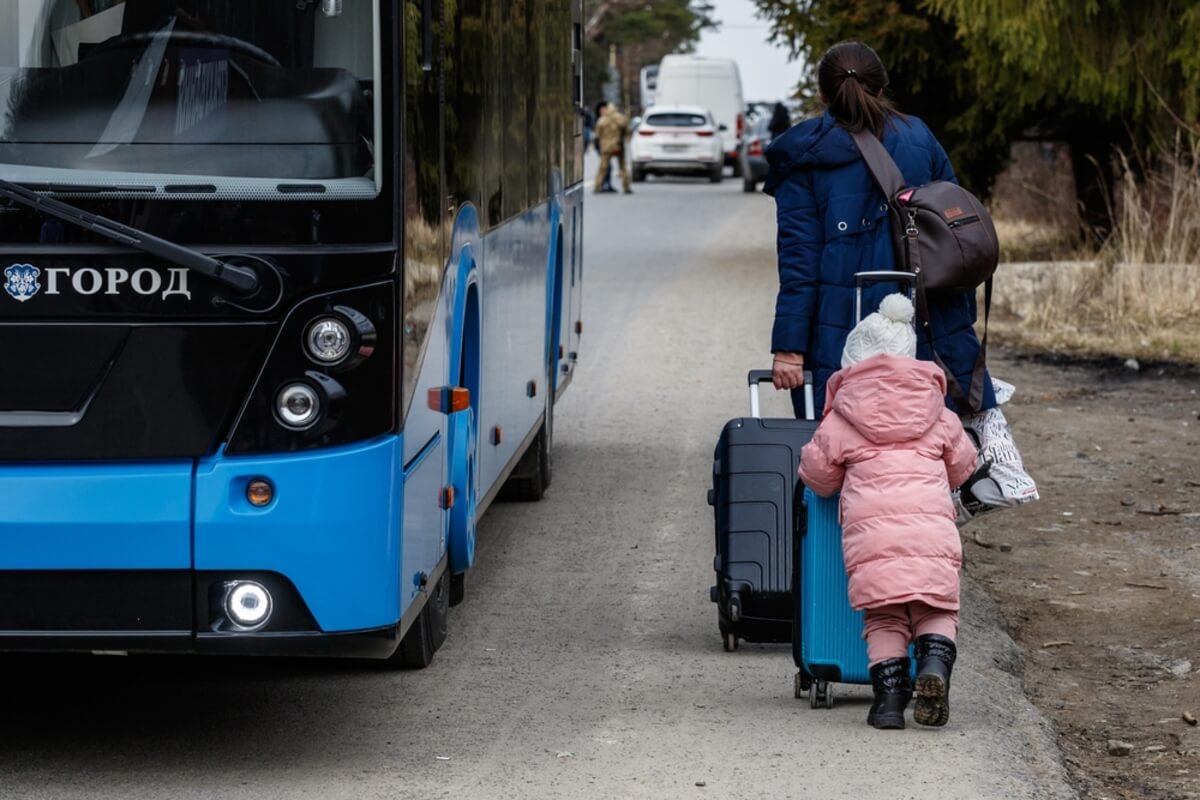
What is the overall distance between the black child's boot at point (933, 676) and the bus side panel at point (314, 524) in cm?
151

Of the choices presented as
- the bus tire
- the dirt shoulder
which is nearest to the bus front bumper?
the dirt shoulder

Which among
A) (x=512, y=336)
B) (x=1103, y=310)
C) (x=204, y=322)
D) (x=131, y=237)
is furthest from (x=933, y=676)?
(x=1103, y=310)

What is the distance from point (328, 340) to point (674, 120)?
127 feet

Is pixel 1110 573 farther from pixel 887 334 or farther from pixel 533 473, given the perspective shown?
pixel 887 334

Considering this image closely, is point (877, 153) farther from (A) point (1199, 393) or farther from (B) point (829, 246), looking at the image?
(A) point (1199, 393)

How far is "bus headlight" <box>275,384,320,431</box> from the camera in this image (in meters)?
4.93

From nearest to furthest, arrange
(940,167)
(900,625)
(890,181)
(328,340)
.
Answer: (328,340) → (900,625) → (890,181) → (940,167)

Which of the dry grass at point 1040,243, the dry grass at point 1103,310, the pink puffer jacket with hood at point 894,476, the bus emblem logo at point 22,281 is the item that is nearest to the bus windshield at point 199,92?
the bus emblem logo at point 22,281

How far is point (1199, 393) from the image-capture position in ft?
41.7

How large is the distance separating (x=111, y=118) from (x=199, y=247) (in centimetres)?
39

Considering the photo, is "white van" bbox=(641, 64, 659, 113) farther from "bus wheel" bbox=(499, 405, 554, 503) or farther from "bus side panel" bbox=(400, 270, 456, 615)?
"bus side panel" bbox=(400, 270, 456, 615)

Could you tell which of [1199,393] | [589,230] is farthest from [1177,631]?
[589,230]

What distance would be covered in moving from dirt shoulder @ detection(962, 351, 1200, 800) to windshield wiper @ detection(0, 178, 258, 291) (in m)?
2.54

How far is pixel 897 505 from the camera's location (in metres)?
5.55
